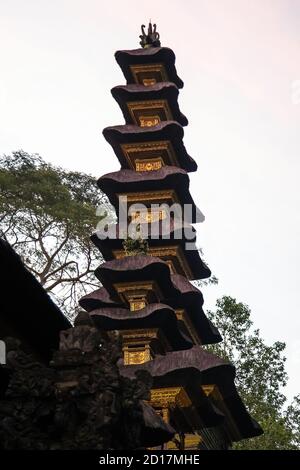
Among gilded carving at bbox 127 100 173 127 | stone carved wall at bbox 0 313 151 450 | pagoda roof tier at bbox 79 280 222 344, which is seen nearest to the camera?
stone carved wall at bbox 0 313 151 450

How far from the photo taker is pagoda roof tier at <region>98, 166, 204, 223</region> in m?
28.0

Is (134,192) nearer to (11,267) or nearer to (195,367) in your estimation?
(195,367)

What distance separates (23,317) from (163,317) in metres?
11.1

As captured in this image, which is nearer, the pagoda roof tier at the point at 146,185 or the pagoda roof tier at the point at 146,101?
the pagoda roof tier at the point at 146,185

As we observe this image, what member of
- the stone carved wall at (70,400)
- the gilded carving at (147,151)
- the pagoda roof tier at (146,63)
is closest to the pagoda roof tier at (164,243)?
the gilded carving at (147,151)

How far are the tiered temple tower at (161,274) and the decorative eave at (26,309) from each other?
8539 mm

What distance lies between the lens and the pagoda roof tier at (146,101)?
100ft

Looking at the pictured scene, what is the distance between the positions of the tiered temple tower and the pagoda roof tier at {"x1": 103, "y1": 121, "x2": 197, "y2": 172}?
0.11 feet

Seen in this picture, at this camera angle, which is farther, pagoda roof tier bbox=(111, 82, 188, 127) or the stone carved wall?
pagoda roof tier bbox=(111, 82, 188, 127)

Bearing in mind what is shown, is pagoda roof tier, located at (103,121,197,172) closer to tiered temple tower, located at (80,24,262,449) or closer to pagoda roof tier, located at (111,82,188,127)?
tiered temple tower, located at (80,24,262,449)

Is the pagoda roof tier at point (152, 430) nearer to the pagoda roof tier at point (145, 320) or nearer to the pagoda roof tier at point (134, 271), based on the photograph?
the pagoda roof tier at point (145, 320)

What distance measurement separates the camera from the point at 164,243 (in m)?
26.6

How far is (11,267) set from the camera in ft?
37.8

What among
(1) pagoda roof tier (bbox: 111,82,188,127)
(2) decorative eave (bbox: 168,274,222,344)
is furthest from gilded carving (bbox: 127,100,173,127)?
(2) decorative eave (bbox: 168,274,222,344)
